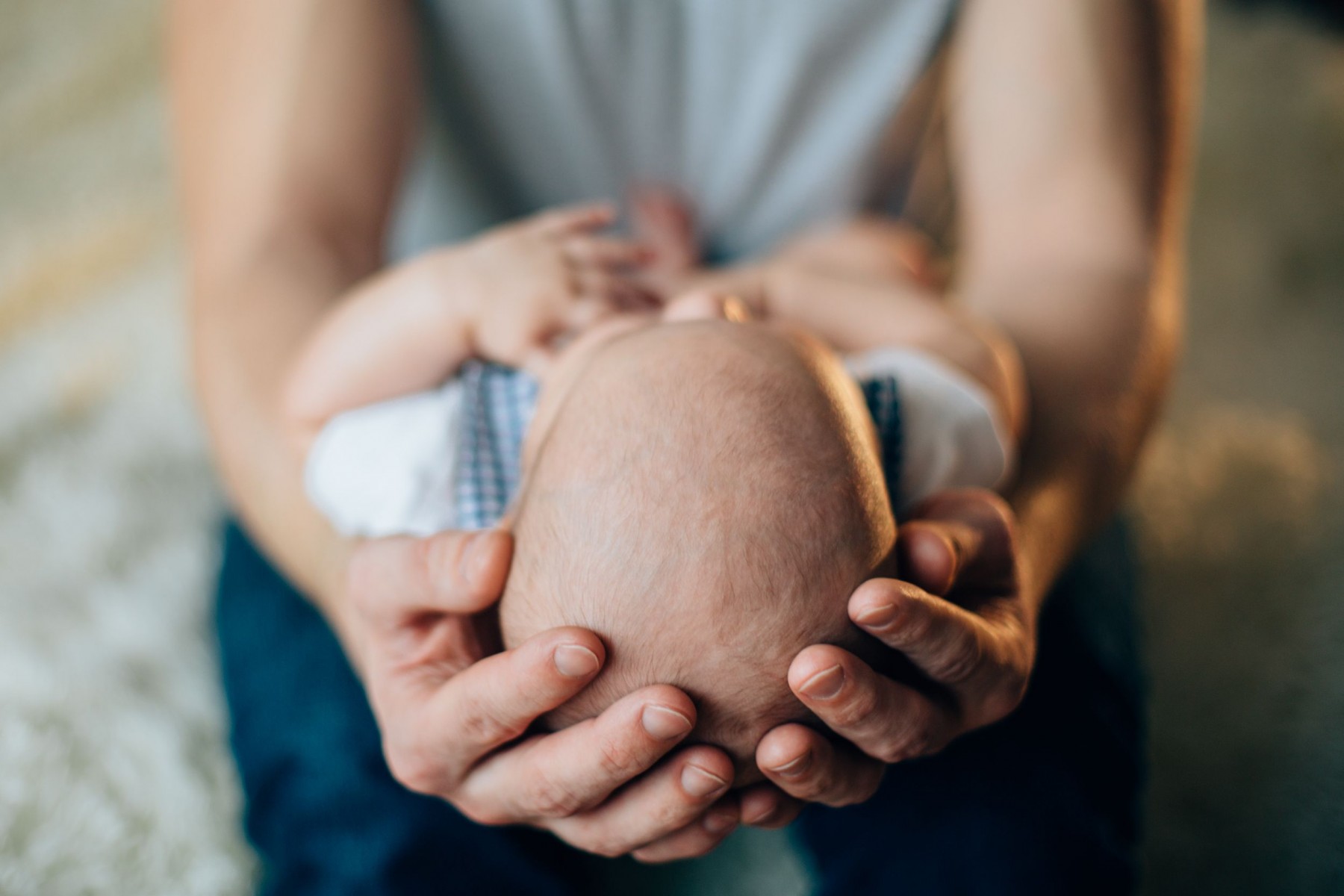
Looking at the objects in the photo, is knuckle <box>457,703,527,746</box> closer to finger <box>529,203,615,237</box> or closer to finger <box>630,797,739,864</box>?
finger <box>630,797,739,864</box>

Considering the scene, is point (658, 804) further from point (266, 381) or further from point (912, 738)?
point (266, 381)

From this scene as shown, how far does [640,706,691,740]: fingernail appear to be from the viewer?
0.44 metres

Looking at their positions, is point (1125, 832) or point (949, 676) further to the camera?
point (1125, 832)

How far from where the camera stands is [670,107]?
3.67ft

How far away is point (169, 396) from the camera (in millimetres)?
1094

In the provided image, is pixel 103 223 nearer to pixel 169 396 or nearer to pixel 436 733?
pixel 169 396

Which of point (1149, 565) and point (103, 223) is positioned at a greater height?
point (103, 223)

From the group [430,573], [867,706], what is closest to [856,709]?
[867,706]

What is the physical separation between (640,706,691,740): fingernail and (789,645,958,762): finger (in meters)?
0.06

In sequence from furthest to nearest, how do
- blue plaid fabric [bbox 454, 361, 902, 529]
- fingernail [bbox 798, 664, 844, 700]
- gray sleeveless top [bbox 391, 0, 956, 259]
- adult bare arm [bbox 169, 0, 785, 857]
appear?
gray sleeveless top [bbox 391, 0, 956, 259] → blue plaid fabric [bbox 454, 361, 902, 529] → adult bare arm [bbox 169, 0, 785, 857] → fingernail [bbox 798, 664, 844, 700]

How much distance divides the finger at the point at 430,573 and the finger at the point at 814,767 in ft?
0.57

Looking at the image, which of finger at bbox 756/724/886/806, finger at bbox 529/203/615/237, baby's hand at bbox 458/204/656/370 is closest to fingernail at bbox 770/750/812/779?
finger at bbox 756/724/886/806

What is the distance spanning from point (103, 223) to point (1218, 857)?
1556 mm

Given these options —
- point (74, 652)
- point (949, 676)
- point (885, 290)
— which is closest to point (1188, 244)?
point (885, 290)
